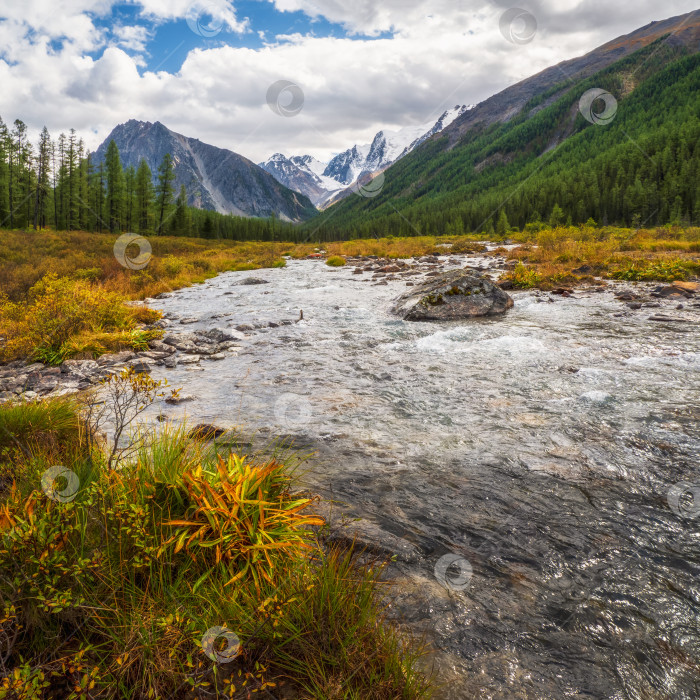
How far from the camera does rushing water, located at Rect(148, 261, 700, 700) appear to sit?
6.64 ft

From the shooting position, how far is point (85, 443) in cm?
327

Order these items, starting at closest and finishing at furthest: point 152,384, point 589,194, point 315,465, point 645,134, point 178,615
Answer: point 178,615
point 152,384
point 315,465
point 589,194
point 645,134

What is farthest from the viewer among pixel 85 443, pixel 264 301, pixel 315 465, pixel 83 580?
pixel 264 301

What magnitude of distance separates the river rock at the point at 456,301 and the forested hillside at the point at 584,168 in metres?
71.7

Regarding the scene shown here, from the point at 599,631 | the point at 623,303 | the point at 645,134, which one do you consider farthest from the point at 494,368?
the point at 645,134

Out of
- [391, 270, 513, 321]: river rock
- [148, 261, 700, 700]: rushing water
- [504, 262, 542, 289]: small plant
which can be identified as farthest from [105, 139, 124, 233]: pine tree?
[148, 261, 700, 700]: rushing water

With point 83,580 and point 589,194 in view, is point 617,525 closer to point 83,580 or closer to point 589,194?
point 83,580

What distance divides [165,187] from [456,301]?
6344 cm

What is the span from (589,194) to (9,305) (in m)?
98.9

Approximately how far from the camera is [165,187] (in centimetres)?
5994

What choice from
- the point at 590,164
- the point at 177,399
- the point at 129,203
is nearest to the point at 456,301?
the point at 177,399

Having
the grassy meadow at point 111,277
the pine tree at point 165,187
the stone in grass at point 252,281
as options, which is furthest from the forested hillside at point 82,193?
the stone in grass at point 252,281

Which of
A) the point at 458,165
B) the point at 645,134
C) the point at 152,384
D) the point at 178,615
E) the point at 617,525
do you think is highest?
the point at 458,165

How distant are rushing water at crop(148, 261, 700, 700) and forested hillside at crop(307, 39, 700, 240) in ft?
251
